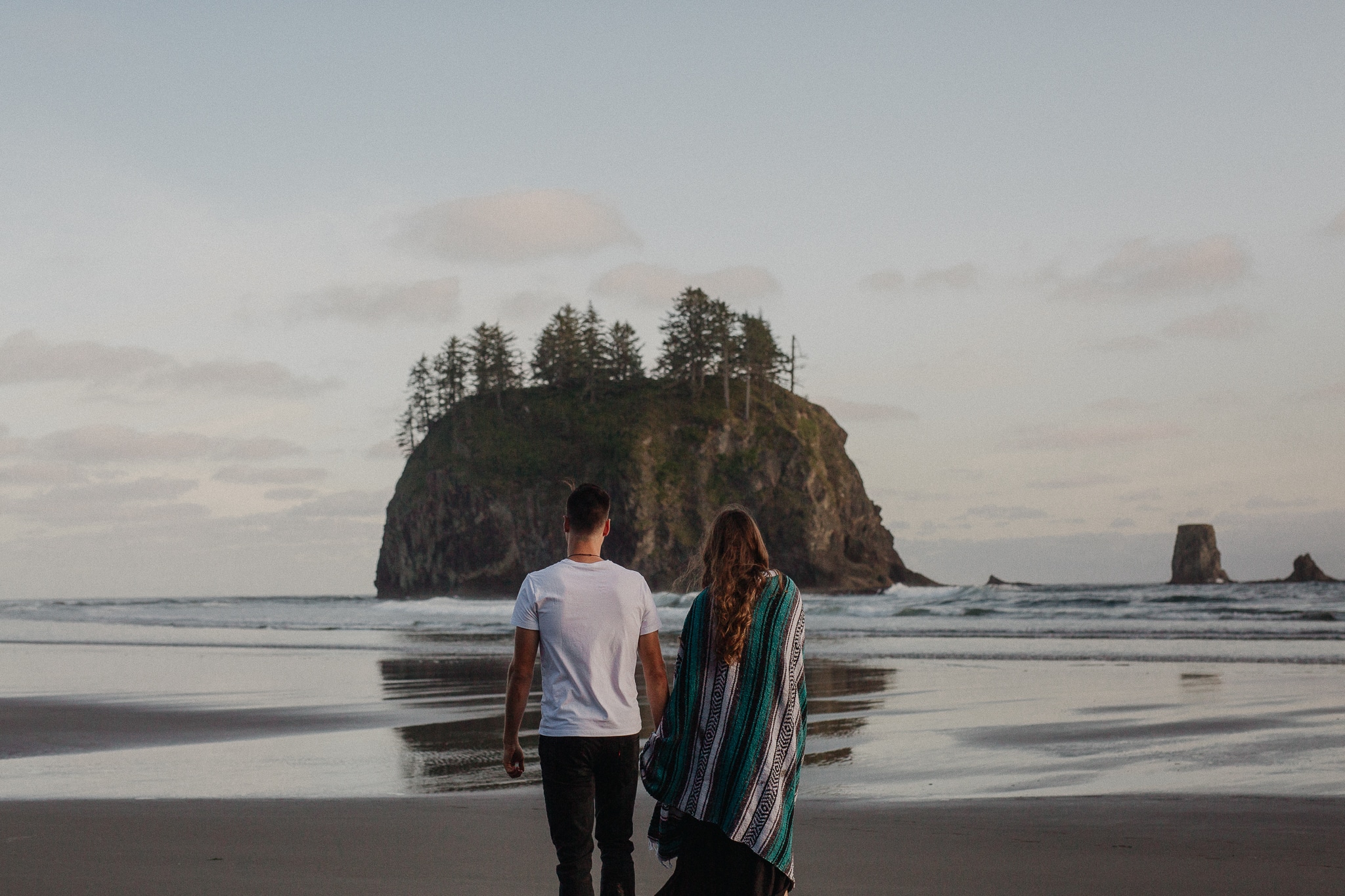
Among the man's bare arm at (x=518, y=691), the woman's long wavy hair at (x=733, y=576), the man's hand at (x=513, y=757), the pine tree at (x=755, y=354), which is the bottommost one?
the man's hand at (x=513, y=757)

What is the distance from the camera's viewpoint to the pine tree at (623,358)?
8719 centimetres

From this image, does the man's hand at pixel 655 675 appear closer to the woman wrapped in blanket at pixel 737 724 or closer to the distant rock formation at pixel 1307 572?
the woman wrapped in blanket at pixel 737 724

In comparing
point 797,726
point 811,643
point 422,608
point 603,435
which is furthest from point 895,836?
point 603,435

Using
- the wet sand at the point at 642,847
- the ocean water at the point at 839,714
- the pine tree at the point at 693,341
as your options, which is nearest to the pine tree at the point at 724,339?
the pine tree at the point at 693,341

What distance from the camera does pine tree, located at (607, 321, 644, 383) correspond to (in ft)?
286

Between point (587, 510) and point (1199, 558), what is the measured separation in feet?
260

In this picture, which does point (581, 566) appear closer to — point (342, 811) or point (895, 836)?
point (895, 836)

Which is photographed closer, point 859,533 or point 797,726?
point 797,726

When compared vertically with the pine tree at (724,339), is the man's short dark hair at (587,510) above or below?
below

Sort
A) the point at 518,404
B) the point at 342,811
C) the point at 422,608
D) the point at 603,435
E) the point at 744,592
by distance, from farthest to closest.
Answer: the point at 518,404
the point at 603,435
the point at 422,608
the point at 342,811
the point at 744,592

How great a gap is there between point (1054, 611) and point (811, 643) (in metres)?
16.2

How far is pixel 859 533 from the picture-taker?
263 ft

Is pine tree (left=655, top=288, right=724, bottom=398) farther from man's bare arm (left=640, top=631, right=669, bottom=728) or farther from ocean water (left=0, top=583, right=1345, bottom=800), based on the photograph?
man's bare arm (left=640, top=631, right=669, bottom=728)

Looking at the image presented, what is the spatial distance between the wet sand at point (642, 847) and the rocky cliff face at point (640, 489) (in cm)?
6318
